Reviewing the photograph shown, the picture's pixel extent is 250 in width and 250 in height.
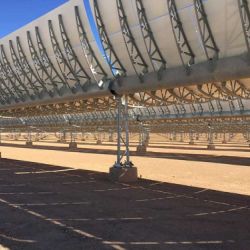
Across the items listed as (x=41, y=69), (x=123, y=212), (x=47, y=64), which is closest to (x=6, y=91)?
(x=41, y=69)

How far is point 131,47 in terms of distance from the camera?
18.3 metres

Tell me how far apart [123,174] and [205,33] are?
26.7 feet

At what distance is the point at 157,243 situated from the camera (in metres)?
9.88

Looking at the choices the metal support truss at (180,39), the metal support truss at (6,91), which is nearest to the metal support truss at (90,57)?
the metal support truss at (180,39)

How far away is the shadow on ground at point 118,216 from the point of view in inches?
394

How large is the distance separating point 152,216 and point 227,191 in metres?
6.45

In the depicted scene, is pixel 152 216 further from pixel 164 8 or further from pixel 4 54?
pixel 4 54

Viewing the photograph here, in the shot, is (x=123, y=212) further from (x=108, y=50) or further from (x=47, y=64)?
(x=47, y=64)

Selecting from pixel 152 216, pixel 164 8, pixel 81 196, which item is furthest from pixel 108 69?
pixel 152 216

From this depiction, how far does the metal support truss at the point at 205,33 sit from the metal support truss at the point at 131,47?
336 cm

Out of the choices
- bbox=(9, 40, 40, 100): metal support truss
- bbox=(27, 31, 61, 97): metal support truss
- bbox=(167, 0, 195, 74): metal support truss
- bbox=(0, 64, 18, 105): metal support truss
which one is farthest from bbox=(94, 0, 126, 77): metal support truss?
bbox=(0, 64, 18, 105): metal support truss

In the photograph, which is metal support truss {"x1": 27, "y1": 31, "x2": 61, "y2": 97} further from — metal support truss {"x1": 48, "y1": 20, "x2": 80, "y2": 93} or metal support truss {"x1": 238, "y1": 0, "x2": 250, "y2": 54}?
metal support truss {"x1": 238, "y1": 0, "x2": 250, "y2": 54}

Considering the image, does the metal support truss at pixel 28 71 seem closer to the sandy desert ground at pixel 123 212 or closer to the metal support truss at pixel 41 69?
the metal support truss at pixel 41 69

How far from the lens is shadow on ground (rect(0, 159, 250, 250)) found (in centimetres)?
1001
